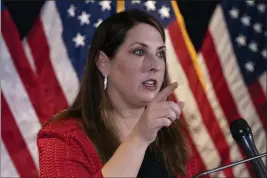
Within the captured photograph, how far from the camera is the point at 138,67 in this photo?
0.97 m

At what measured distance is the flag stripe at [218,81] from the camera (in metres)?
1.64

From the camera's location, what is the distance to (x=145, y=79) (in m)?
0.95

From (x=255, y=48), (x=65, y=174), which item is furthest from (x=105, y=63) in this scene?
(x=255, y=48)

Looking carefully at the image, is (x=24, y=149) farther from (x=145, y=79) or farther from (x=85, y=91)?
(x=145, y=79)

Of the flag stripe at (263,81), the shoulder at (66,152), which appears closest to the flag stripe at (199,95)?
the flag stripe at (263,81)

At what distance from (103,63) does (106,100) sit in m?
0.10

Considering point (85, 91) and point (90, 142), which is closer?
point (90, 142)

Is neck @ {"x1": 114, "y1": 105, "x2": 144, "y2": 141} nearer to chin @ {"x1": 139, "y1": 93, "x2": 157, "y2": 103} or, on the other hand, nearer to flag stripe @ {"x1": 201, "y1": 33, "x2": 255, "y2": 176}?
chin @ {"x1": 139, "y1": 93, "x2": 157, "y2": 103}

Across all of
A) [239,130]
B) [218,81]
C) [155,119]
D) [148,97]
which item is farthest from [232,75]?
[155,119]

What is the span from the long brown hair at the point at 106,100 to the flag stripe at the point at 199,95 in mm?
556

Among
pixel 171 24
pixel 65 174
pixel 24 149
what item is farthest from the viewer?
pixel 171 24

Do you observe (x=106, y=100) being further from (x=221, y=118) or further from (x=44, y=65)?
(x=221, y=118)

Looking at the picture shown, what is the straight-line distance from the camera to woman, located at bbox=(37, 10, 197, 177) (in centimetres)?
86

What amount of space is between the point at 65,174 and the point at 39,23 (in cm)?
84
